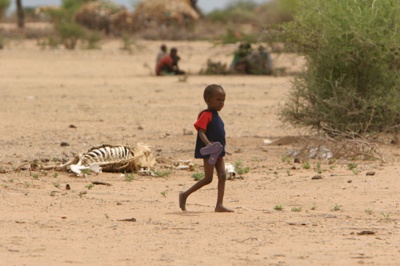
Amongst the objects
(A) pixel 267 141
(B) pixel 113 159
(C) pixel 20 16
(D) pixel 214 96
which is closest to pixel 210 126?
(D) pixel 214 96

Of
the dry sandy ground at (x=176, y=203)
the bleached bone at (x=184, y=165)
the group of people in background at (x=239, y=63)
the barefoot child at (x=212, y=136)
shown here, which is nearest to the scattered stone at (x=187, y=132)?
the dry sandy ground at (x=176, y=203)

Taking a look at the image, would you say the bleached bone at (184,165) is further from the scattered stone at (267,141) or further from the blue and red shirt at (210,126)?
the blue and red shirt at (210,126)

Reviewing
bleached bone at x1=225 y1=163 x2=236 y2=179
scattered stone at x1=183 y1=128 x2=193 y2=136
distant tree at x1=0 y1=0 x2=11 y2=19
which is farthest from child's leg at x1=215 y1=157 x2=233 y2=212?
distant tree at x1=0 y1=0 x2=11 y2=19

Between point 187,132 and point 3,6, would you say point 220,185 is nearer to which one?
point 187,132

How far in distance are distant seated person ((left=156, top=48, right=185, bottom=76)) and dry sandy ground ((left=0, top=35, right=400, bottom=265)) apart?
7640 mm

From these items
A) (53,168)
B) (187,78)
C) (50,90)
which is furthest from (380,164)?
(187,78)

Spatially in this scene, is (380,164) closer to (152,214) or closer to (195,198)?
(195,198)

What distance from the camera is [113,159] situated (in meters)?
10.8

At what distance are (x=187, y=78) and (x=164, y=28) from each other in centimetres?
2071

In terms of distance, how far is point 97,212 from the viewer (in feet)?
26.7

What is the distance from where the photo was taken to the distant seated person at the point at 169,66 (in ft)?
86.4

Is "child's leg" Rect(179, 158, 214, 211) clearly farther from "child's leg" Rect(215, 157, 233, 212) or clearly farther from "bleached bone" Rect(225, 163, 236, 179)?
Result: "bleached bone" Rect(225, 163, 236, 179)

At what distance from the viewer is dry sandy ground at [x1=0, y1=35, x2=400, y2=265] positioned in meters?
6.44

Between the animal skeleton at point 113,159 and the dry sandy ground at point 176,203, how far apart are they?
0.46 ft
